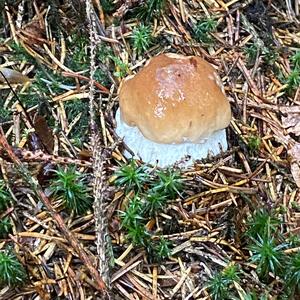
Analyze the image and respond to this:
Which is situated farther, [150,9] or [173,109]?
[150,9]

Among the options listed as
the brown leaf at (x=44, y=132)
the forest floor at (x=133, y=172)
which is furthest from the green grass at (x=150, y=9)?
the brown leaf at (x=44, y=132)

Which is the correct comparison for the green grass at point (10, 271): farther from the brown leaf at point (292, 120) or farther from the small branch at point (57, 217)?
the brown leaf at point (292, 120)

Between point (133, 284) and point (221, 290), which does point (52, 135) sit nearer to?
point (133, 284)

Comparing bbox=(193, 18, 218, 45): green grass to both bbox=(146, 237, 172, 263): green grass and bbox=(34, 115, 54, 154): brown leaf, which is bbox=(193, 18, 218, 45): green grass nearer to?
bbox=(34, 115, 54, 154): brown leaf

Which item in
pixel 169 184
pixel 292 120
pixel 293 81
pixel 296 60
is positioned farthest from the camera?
pixel 296 60

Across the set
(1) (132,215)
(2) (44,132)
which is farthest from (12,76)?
(1) (132,215)

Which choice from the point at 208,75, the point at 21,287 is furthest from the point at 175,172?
the point at 21,287

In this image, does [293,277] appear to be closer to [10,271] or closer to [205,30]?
[10,271]
